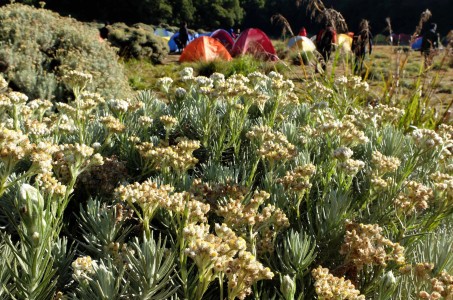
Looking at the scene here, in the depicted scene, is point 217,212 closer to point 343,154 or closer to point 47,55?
point 343,154

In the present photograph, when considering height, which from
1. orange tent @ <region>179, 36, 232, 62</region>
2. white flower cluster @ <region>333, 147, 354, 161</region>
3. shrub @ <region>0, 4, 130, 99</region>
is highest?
white flower cluster @ <region>333, 147, 354, 161</region>

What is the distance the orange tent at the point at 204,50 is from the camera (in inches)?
659

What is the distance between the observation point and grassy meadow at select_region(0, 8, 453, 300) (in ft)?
3.86

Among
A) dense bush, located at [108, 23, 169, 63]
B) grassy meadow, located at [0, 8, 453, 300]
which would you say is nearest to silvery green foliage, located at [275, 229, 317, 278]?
grassy meadow, located at [0, 8, 453, 300]

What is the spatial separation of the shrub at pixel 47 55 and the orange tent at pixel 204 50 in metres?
9.77

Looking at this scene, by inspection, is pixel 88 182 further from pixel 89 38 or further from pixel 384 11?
pixel 384 11

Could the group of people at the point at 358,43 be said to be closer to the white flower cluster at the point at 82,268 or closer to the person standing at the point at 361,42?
the person standing at the point at 361,42

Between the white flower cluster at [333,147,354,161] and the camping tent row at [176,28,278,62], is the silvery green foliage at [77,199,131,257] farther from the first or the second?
the camping tent row at [176,28,278,62]

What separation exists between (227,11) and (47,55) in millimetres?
42784

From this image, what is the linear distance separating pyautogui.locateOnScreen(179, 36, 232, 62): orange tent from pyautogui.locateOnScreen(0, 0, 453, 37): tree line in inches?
496

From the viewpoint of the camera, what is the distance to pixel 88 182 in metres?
1.85

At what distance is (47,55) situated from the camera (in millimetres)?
6887

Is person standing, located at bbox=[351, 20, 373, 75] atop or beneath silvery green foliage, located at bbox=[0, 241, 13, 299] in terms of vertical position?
atop

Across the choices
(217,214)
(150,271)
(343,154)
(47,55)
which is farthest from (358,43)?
(150,271)
